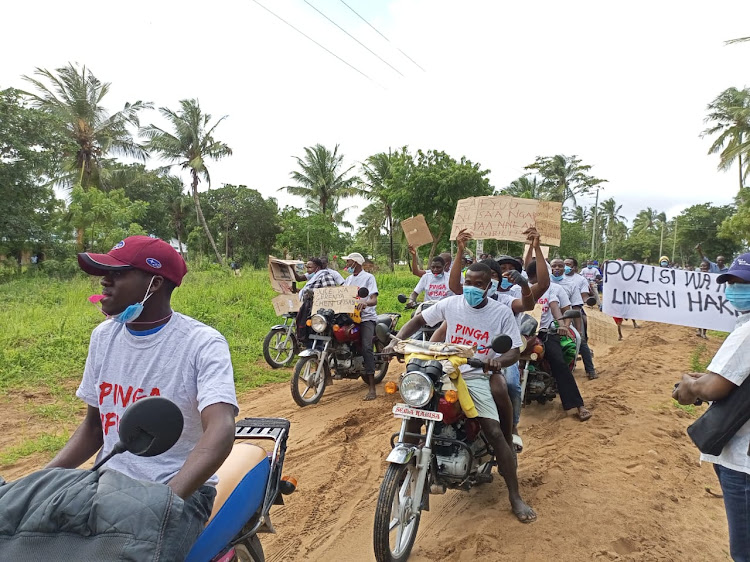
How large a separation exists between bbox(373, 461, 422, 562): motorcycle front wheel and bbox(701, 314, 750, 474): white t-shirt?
171cm

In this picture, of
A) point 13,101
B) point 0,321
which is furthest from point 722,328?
point 13,101

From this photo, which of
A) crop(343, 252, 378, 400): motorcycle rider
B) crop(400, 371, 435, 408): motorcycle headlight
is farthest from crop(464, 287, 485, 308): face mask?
crop(343, 252, 378, 400): motorcycle rider

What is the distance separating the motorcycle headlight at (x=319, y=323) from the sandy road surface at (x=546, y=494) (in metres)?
1.02

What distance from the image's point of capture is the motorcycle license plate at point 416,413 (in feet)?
10.2

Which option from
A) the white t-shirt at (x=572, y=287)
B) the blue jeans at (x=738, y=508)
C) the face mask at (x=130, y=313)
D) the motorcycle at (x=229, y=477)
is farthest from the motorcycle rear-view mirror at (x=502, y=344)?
the white t-shirt at (x=572, y=287)

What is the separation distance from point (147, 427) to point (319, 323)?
5.22 metres

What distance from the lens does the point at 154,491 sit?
1.33 m

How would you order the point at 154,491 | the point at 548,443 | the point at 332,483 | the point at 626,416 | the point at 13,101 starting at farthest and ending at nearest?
the point at 13,101, the point at 626,416, the point at 548,443, the point at 332,483, the point at 154,491

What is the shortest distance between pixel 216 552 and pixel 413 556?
1843 mm

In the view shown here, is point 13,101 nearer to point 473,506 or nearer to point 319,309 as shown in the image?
point 319,309

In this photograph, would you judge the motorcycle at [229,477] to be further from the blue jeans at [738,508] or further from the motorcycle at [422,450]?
the blue jeans at [738,508]

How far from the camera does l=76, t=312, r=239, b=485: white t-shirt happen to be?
6.03 ft

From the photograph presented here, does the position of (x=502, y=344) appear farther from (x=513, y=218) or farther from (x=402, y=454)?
(x=513, y=218)

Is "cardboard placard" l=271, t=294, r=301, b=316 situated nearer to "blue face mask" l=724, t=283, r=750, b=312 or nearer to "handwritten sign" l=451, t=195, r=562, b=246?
"handwritten sign" l=451, t=195, r=562, b=246
